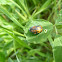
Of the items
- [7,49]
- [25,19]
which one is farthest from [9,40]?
[25,19]

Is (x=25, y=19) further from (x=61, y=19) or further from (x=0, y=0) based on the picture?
(x=61, y=19)

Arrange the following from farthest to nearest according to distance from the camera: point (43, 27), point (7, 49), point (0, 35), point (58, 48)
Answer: point (7, 49) < point (0, 35) < point (43, 27) < point (58, 48)

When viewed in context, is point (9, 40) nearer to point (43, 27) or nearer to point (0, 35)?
point (0, 35)

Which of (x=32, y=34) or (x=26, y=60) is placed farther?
(x=26, y=60)

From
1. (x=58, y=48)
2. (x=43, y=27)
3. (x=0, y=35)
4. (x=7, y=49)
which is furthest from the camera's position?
(x=7, y=49)

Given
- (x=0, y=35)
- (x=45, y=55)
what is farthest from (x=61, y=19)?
(x=0, y=35)

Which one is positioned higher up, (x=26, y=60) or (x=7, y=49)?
(x=7, y=49)

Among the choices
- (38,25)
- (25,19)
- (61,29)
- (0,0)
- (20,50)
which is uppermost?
(0,0)
